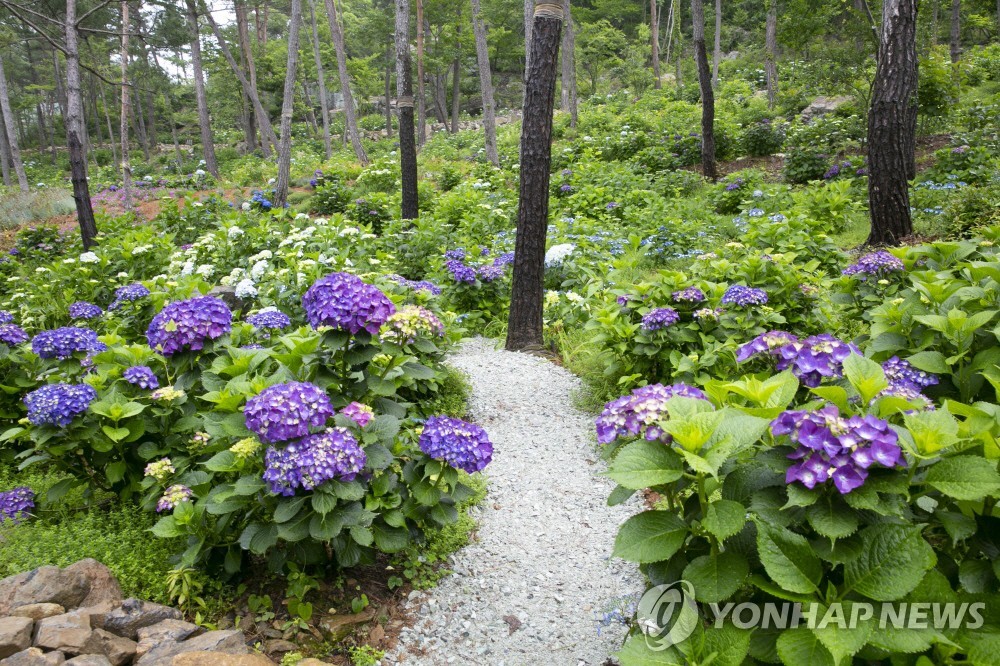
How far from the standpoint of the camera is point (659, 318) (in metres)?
3.98

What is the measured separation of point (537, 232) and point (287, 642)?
3876mm

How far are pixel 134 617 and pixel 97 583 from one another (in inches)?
11.5

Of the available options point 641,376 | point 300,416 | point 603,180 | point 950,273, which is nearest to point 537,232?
point 641,376

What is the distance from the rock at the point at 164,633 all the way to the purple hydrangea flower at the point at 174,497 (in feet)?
1.50

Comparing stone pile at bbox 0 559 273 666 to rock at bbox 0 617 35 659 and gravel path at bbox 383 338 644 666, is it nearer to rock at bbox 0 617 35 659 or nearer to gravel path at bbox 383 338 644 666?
rock at bbox 0 617 35 659

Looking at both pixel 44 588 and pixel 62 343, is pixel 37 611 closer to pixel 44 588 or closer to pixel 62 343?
pixel 44 588

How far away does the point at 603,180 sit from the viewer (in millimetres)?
10805

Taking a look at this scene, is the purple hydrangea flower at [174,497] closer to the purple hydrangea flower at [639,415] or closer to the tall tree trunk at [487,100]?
the purple hydrangea flower at [639,415]

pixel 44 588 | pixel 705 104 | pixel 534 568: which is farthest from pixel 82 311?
pixel 705 104

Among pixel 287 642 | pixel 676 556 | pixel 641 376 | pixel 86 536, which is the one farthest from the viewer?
pixel 641 376

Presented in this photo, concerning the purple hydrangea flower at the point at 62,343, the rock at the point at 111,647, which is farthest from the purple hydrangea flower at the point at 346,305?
the purple hydrangea flower at the point at 62,343

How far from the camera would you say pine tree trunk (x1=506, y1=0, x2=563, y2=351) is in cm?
511

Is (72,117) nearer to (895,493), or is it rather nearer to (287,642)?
(287,642)

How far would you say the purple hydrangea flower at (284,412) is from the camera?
82.9 inches
